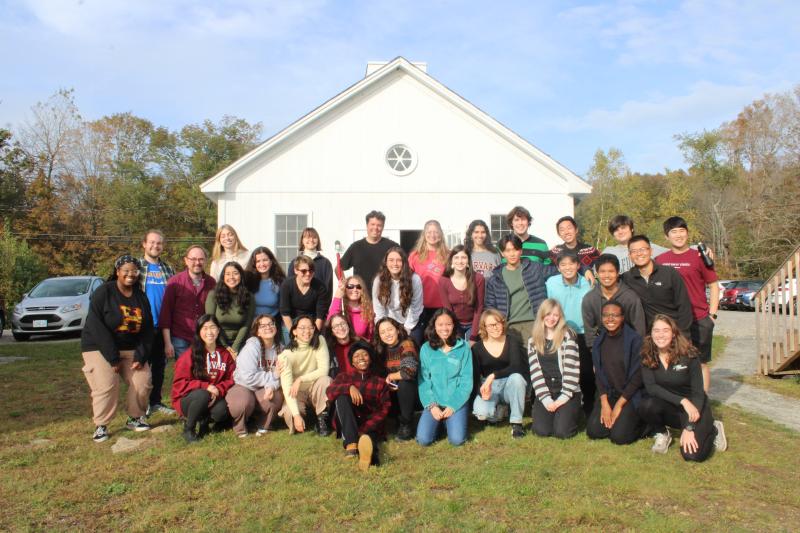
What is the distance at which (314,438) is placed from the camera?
5.44 metres

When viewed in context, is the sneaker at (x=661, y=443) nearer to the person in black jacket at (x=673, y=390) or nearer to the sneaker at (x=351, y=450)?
the person in black jacket at (x=673, y=390)

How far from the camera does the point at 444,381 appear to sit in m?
5.55

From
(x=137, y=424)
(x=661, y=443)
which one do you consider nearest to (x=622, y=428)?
(x=661, y=443)

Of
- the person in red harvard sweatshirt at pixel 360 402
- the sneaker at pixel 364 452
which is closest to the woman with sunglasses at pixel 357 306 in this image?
the person in red harvard sweatshirt at pixel 360 402

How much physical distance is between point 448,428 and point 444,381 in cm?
43

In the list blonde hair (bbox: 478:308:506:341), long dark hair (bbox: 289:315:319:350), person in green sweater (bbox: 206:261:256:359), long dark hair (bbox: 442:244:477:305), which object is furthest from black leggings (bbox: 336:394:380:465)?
long dark hair (bbox: 442:244:477:305)

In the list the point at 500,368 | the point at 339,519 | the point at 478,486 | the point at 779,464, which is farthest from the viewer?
the point at 500,368

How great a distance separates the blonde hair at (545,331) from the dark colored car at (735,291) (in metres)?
25.7

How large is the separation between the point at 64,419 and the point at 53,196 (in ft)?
112

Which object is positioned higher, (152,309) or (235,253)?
(235,253)

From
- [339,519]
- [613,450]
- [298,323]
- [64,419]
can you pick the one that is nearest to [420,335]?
[298,323]

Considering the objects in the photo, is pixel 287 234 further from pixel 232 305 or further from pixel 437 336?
pixel 437 336

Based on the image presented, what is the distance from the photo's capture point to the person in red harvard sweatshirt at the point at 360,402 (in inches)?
196

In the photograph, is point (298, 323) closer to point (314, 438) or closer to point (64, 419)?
point (314, 438)
